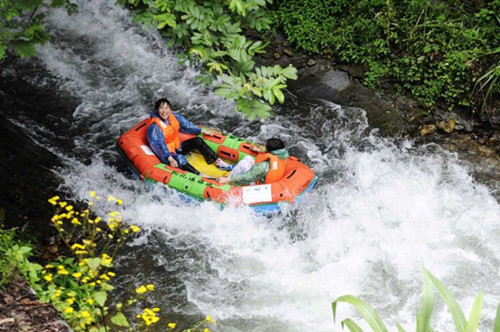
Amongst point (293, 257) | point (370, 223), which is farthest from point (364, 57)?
point (293, 257)

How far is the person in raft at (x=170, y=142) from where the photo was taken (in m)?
6.82

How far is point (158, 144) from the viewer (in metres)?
6.84

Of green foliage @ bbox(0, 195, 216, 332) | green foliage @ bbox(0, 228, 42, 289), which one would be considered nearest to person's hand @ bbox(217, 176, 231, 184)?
Result: green foliage @ bbox(0, 195, 216, 332)

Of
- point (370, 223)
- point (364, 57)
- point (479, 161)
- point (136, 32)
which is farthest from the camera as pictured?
point (136, 32)

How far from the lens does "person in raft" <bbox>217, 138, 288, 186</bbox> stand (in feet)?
20.7

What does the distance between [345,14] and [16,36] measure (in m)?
5.88

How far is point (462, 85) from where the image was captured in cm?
764

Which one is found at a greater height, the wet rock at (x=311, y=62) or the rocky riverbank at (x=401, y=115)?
the wet rock at (x=311, y=62)

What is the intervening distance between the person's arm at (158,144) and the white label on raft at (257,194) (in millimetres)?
A: 1055

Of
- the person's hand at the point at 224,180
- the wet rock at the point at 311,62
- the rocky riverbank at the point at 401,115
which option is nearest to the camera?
the person's hand at the point at 224,180

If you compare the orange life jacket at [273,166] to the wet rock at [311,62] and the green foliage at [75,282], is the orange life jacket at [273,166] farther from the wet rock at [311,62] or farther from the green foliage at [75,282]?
the wet rock at [311,62]

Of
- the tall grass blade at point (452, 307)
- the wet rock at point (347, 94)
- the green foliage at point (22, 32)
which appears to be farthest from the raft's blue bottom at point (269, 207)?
the tall grass blade at point (452, 307)

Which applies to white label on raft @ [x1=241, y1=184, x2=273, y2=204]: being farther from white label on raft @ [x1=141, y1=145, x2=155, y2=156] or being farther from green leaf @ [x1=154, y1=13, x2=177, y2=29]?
green leaf @ [x1=154, y1=13, x2=177, y2=29]

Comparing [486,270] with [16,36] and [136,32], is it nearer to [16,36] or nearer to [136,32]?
[16,36]
